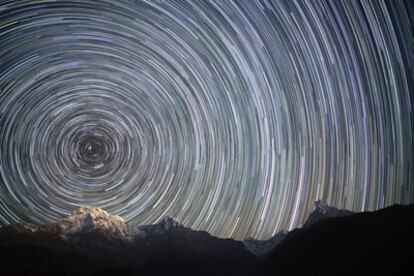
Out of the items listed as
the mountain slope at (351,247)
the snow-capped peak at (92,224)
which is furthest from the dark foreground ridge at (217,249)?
the snow-capped peak at (92,224)

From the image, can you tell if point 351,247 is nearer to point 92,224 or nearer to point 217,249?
point 217,249

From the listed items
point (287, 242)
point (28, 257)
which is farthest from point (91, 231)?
point (287, 242)

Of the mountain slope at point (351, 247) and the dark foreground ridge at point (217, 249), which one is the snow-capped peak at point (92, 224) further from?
the mountain slope at point (351, 247)

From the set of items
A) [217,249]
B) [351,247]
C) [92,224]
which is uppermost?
[351,247]

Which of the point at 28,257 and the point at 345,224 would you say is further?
the point at 28,257

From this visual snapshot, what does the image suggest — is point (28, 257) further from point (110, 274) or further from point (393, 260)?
point (393, 260)

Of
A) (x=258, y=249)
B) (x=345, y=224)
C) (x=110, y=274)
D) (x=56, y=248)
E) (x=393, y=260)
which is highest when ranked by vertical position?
(x=345, y=224)

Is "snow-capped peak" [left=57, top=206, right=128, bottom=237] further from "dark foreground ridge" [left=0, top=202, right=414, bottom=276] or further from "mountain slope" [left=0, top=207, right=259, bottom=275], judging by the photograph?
"dark foreground ridge" [left=0, top=202, right=414, bottom=276]

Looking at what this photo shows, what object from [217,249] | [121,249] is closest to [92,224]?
[121,249]
